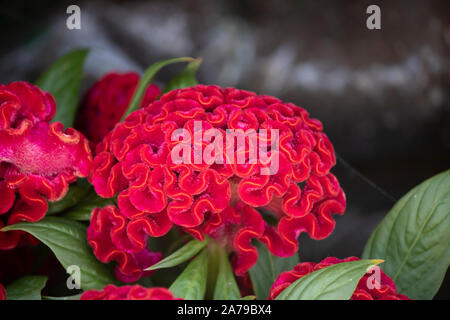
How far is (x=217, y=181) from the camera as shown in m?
0.57

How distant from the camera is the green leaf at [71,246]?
0.61m

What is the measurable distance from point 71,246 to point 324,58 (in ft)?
1.87

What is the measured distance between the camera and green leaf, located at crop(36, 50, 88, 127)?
855 mm

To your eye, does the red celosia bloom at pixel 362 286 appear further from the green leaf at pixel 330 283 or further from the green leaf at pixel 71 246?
the green leaf at pixel 71 246

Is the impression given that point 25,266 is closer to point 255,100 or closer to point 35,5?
point 255,100

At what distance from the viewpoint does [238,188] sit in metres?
0.58

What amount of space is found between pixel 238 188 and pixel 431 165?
350 millimetres

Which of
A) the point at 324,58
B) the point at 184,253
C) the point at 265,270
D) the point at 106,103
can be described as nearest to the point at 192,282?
the point at 184,253

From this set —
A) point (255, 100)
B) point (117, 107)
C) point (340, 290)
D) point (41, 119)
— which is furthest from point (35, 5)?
point (340, 290)

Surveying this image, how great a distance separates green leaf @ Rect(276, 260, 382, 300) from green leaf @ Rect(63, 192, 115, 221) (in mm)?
275

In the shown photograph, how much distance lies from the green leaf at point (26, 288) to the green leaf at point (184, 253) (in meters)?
0.16

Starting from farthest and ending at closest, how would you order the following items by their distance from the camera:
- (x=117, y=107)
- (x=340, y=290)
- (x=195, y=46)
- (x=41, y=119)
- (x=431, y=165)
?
(x=195, y=46)
(x=117, y=107)
(x=431, y=165)
(x=41, y=119)
(x=340, y=290)
